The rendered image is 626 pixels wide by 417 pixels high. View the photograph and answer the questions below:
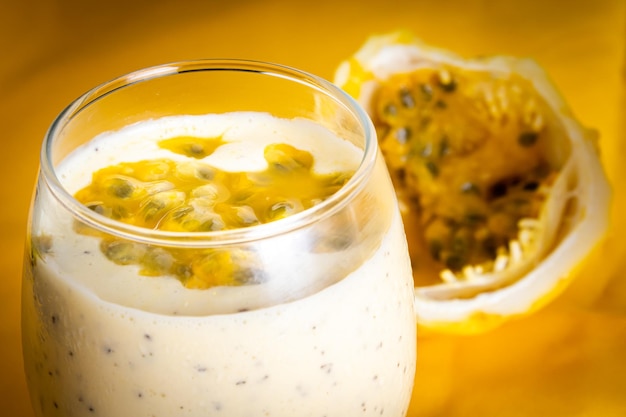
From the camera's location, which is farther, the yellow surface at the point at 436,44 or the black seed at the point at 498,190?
the black seed at the point at 498,190

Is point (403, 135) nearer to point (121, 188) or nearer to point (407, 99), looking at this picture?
point (407, 99)

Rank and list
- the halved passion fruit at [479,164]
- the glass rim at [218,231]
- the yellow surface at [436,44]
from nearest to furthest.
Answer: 1. the glass rim at [218,231]
2. the yellow surface at [436,44]
3. the halved passion fruit at [479,164]

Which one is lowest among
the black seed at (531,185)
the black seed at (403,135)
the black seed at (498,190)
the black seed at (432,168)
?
the black seed at (498,190)

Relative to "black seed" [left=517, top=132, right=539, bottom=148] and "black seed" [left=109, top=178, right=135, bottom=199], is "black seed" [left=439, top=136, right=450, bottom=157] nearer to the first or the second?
"black seed" [left=517, top=132, right=539, bottom=148]

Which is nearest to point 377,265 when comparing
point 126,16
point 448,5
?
point 448,5

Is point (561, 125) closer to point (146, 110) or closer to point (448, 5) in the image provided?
point (448, 5)

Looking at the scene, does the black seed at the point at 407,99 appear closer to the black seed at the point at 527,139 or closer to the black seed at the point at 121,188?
the black seed at the point at 527,139

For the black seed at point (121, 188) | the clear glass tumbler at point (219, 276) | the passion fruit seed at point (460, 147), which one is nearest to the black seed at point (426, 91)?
the passion fruit seed at point (460, 147)
